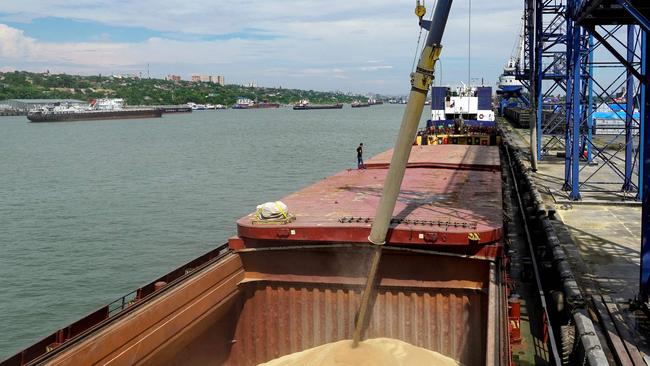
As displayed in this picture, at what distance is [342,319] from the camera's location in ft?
29.5

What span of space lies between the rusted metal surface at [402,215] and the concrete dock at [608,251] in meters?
2.06

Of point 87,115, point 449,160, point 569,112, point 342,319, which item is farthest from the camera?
point 87,115

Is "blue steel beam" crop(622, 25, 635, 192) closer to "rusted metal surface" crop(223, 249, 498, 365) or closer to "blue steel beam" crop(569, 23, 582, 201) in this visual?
"blue steel beam" crop(569, 23, 582, 201)

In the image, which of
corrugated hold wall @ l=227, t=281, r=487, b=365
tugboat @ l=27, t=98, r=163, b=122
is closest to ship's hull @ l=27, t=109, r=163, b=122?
tugboat @ l=27, t=98, r=163, b=122

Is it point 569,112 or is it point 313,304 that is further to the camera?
point 569,112

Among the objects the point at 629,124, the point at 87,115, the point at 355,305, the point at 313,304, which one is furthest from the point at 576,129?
the point at 87,115

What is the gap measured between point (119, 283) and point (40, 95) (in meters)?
205

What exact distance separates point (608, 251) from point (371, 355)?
6989 millimetres

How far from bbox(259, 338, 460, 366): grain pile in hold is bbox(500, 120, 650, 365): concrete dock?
238 cm

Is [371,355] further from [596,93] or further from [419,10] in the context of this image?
[596,93]

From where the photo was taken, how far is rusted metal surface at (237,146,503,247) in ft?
26.7

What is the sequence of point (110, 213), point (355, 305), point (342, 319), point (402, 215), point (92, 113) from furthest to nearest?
point (92, 113), point (110, 213), point (402, 215), point (342, 319), point (355, 305)

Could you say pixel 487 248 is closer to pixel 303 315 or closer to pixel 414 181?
pixel 303 315

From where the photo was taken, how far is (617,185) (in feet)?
69.2
